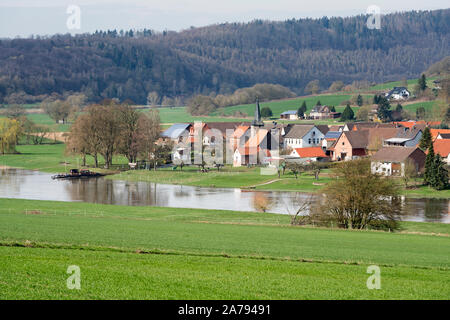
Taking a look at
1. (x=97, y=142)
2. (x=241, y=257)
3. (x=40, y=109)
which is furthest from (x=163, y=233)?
(x=40, y=109)

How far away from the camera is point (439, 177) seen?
49.1 m

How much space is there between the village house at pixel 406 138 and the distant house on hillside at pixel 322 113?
40694mm

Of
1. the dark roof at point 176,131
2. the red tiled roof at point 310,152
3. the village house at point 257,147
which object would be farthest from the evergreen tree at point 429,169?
the dark roof at point 176,131

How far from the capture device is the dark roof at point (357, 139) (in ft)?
230

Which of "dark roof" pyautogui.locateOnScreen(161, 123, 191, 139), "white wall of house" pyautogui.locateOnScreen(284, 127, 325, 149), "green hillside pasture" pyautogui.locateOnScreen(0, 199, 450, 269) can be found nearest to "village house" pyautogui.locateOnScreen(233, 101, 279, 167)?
"white wall of house" pyautogui.locateOnScreen(284, 127, 325, 149)

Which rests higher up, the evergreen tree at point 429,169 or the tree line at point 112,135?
the tree line at point 112,135

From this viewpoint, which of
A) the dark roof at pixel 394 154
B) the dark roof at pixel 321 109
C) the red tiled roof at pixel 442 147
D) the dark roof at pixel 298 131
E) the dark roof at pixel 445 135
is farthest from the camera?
the dark roof at pixel 321 109

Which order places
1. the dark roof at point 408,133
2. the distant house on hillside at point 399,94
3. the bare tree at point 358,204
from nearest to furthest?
the bare tree at point 358,204 → the dark roof at point 408,133 → the distant house on hillside at point 399,94

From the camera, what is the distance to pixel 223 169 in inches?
2494

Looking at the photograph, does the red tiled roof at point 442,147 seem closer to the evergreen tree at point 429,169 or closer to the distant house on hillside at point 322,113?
the evergreen tree at point 429,169

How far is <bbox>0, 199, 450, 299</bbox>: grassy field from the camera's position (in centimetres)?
1341

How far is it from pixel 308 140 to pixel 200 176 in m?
22.6

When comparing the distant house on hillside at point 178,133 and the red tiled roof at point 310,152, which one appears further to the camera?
the distant house on hillside at point 178,133

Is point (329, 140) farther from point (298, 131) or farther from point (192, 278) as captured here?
point (192, 278)
